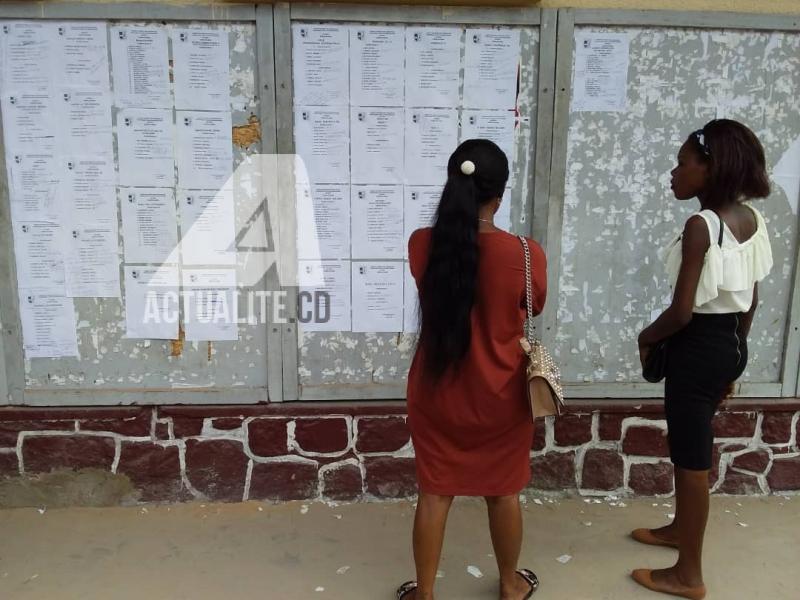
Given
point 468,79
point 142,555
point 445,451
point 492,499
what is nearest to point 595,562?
point 492,499

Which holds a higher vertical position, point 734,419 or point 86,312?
point 86,312

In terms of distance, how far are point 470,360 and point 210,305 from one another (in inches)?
62.6

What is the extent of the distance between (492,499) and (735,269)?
124 cm

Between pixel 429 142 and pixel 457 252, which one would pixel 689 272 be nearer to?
pixel 457 252

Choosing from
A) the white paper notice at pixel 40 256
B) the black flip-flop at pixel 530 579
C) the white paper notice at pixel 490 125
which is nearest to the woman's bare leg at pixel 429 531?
the black flip-flop at pixel 530 579

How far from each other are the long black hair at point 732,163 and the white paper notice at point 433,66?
1.22m

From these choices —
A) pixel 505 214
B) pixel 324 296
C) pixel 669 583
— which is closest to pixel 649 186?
pixel 505 214

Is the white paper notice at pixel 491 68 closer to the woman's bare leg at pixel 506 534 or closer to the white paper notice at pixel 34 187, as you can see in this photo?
the woman's bare leg at pixel 506 534

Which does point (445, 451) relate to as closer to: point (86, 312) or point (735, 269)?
point (735, 269)

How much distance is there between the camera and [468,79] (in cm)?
320

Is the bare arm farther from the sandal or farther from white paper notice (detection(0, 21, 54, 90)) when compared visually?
white paper notice (detection(0, 21, 54, 90))

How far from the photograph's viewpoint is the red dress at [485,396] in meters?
2.25

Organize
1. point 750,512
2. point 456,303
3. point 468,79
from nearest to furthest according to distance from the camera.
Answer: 1. point 456,303
2. point 468,79
3. point 750,512

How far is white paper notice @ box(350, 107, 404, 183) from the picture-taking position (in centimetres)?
321
